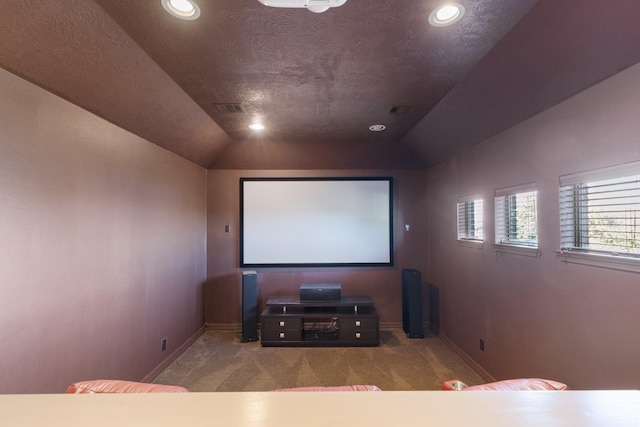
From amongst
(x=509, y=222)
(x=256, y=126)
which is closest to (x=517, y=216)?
(x=509, y=222)

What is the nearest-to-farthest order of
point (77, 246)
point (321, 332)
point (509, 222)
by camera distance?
point (77, 246)
point (509, 222)
point (321, 332)

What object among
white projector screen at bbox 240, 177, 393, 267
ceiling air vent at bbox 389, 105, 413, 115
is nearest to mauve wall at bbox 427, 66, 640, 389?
ceiling air vent at bbox 389, 105, 413, 115

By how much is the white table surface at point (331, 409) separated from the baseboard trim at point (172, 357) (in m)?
2.43

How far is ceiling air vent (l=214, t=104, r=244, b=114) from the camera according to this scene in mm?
2713

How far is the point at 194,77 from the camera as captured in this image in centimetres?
218

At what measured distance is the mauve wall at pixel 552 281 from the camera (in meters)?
1.55

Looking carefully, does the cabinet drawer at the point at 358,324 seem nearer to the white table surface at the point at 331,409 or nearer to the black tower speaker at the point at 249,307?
the black tower speaker at the point at 249,307

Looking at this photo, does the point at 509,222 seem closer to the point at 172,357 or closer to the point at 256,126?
the point at 256,126

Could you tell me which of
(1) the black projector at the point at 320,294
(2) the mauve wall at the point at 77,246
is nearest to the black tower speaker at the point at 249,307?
(1) the black projector at the point at 320,294

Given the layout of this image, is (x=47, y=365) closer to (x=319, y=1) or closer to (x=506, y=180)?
(x=319, y=1)

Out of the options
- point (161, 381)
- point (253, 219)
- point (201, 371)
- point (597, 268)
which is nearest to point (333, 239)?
point (253, 219)

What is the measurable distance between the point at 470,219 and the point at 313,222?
2.15m

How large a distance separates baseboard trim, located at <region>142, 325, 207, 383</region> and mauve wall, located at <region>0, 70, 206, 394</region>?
A: 0.05 meters

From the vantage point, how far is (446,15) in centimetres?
153
